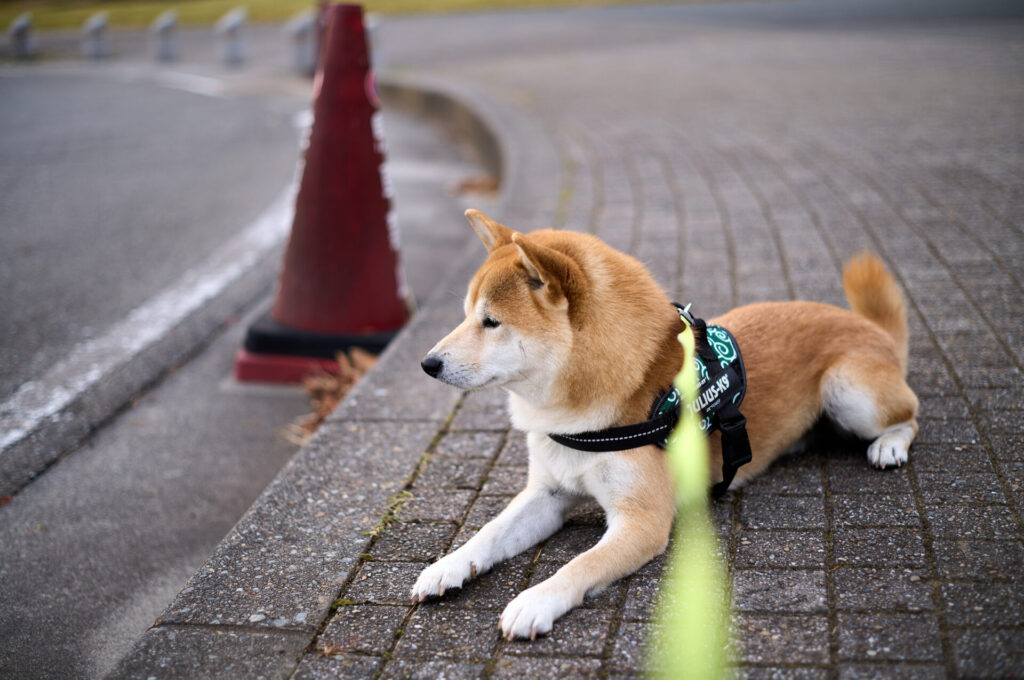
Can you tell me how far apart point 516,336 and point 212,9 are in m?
29.5

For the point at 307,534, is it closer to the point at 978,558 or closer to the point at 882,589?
the point at 882,589

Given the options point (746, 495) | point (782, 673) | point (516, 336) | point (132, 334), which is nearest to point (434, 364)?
point (516, 336)

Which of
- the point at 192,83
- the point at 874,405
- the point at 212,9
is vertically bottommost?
the point at 874,405

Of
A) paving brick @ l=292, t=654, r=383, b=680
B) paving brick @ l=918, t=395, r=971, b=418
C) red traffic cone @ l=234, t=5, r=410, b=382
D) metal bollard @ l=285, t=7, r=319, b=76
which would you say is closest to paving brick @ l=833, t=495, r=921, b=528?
paving brick @ l=918, t=395, r=971, b=418

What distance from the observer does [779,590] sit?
2.48 meters

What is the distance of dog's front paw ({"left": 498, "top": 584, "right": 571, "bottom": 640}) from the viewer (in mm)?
2352

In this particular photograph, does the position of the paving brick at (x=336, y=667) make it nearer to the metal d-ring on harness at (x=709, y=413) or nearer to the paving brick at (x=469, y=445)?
the metal d-ring on harness at (x=709, y=413)

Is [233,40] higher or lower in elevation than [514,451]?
higher

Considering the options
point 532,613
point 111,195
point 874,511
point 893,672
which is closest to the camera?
point 893,672

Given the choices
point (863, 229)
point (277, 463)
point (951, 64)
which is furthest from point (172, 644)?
point (951, 64)

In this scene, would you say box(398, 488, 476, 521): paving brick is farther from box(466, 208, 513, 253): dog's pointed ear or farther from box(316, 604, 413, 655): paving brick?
box(466, 208, 513, 253): dog's pointed ear

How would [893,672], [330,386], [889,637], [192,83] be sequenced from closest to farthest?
[893,672] < [889,637] < [330,386] < [192,83]

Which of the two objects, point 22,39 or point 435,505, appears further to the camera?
point 22,39

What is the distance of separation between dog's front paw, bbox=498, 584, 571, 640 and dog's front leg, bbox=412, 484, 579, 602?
23cm
